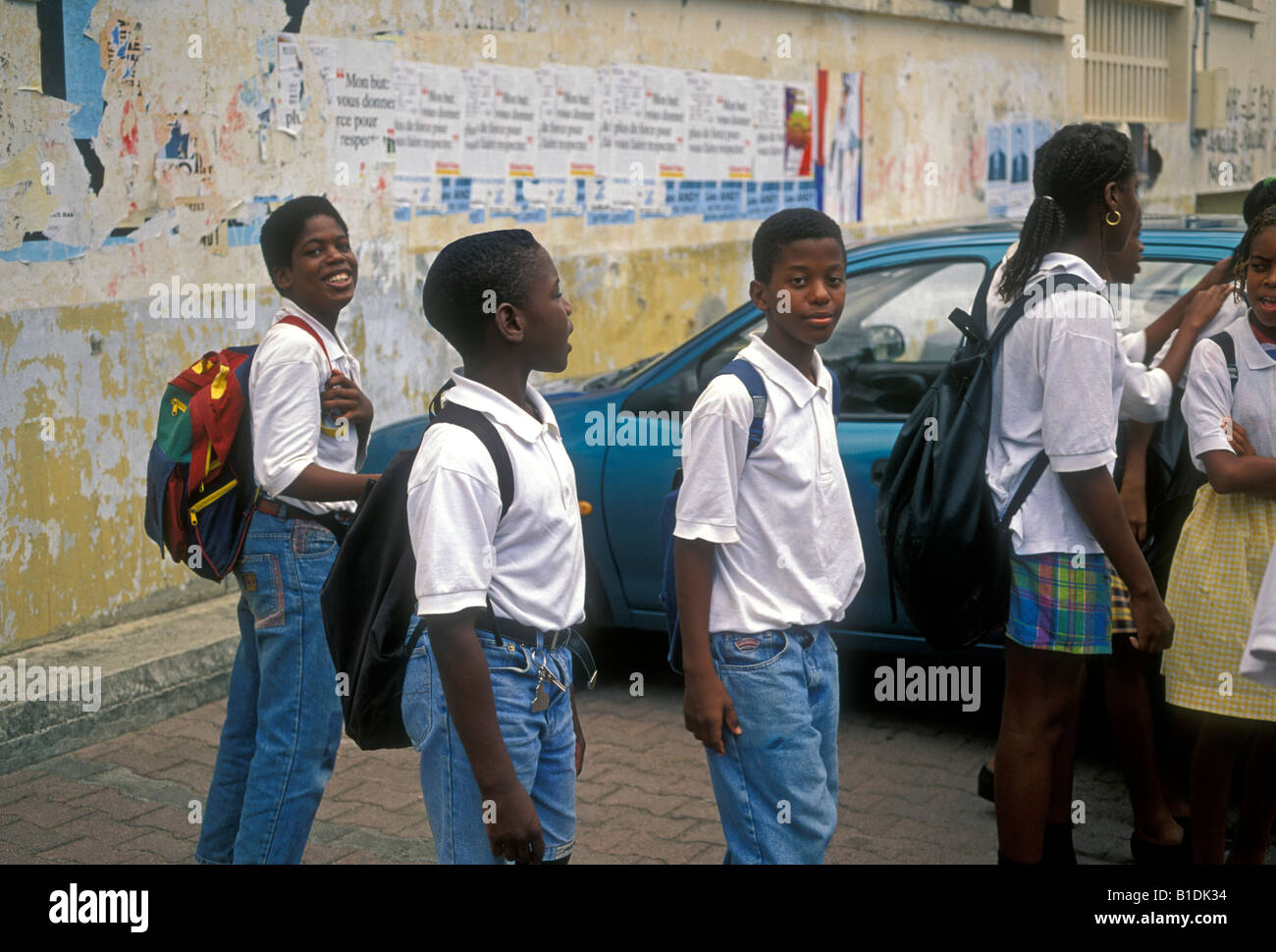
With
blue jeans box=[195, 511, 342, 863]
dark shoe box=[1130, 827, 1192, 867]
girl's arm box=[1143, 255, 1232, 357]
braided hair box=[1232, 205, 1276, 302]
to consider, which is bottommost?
dark shoe box=[1130, 827, 1192, 867]

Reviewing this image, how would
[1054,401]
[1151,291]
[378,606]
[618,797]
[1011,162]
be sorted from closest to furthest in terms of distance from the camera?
[378,606] < [1054,401] < [618,797] < [1151,291] < [1011,162]

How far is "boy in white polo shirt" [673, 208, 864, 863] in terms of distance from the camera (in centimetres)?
277

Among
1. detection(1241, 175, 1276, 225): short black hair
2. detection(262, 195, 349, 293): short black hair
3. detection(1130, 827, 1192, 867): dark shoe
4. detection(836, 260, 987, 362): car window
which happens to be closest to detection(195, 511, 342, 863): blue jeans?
detection(262, 195, 349, 293): short black hair

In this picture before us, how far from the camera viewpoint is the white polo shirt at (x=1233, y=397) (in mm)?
3469

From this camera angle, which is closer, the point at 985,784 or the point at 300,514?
the point at 300,514

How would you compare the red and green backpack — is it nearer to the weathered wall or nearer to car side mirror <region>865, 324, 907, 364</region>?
the weathered wall

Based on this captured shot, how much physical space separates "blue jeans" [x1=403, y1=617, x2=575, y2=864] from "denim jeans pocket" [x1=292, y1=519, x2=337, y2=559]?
84cm

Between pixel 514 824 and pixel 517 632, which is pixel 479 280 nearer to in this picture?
pixel 517 632

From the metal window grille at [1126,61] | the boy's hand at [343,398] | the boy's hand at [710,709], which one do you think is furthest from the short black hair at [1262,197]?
the metal window grille at [1126,61]

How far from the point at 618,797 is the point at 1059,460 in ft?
6.56

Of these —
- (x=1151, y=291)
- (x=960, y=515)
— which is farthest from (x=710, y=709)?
(x=1151, y=291)

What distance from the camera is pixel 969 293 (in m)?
4.98

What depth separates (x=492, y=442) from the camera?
7.91 feet

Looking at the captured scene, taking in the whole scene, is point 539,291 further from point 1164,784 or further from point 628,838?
point 1164,784
